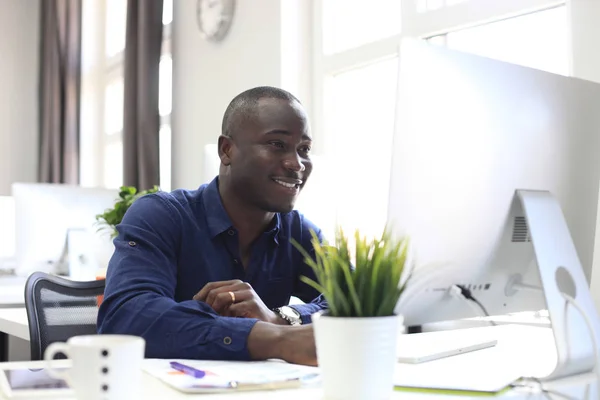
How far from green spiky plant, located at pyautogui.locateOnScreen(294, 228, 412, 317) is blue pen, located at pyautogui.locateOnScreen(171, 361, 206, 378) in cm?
27

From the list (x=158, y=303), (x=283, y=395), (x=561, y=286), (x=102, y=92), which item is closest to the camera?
(x=283, y=395)

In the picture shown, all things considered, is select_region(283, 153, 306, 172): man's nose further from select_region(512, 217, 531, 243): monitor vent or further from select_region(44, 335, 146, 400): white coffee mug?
select_region(44, 335, 146, 400): white coffee mug

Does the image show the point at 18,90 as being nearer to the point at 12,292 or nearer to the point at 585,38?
the point at 12,292

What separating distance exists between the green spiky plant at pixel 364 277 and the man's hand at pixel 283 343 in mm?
288

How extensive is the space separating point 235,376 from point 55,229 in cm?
220

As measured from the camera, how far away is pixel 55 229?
299 centimetres

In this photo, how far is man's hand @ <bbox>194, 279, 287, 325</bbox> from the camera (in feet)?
4.40

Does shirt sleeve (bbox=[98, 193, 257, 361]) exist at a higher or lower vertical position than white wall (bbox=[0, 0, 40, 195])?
lower

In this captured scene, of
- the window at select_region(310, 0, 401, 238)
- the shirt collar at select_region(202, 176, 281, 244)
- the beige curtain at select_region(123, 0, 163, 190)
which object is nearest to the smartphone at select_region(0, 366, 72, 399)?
the shirt collar at select_region(202, 176, 281, 244)

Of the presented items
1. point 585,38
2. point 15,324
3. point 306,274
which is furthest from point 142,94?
point 306,274

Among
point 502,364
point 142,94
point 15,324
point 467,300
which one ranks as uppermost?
point 142,94

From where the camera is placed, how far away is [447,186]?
1.01 m

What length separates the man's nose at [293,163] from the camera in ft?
5.24

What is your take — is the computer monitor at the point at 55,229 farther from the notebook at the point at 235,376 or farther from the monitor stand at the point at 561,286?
the monitor stand at the point at 561,286
